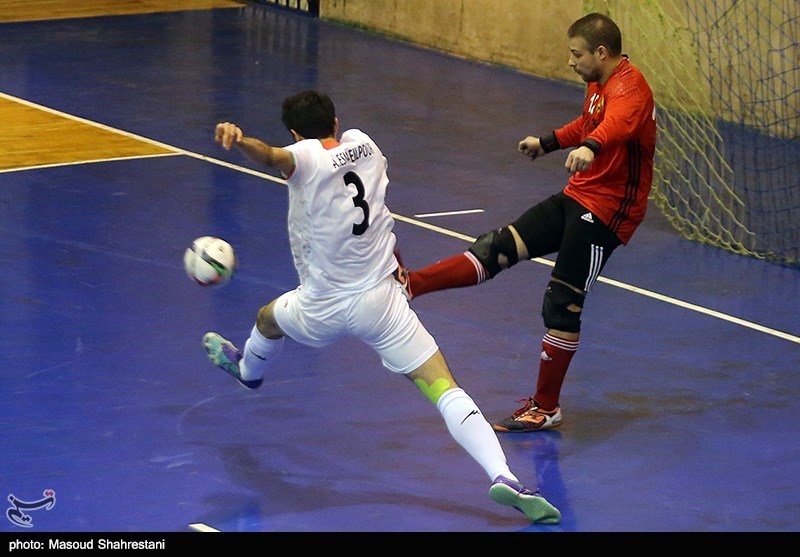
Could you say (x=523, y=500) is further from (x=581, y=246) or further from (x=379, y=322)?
(x=581, y=246)

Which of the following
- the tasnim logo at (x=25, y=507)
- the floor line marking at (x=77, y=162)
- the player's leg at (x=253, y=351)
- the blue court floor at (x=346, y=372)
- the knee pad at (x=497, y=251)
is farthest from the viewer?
the floor line marking at (x=77, y=162)

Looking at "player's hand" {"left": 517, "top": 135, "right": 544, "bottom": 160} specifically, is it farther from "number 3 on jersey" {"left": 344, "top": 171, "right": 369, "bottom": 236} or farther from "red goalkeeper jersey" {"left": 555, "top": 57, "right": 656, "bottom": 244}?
"number 3 on jersey" {"left": 344, "top": 171, "right": 369, "bottom": 236}

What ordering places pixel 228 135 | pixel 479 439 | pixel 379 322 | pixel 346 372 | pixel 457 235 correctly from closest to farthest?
1. pixel 228 135
2. pixel 479 439
3. pixel 379 322
4. pixel 346 372
5. pixel 457 235

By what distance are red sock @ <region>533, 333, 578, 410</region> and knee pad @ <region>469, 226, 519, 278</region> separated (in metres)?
0.50

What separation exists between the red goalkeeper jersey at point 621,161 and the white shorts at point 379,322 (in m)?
1.51

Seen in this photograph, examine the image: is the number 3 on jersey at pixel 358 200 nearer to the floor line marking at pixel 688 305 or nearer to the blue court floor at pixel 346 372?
the blue court floor at pixel 346 372

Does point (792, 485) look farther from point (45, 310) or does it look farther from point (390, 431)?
point (45, 310)

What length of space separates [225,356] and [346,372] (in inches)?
41.8

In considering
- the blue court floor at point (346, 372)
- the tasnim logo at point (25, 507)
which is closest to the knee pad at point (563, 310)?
the blue court floor at point (346, 372)

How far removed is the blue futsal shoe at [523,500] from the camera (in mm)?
6637

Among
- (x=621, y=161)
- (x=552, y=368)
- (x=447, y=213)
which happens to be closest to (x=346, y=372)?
(x=552, y=368)

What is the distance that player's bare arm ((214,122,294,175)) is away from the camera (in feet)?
21.1

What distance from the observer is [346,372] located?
871 cm

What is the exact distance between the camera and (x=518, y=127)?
603 inches
